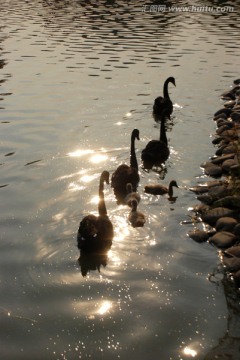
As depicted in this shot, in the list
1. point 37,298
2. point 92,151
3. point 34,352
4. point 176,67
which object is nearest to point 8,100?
point 92,151

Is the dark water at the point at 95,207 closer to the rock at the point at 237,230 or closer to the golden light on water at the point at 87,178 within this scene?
the golden light on water at the point at 87,178

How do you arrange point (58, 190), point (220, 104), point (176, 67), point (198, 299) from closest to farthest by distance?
point (198, 299), point (58, 190), point (220, 104), point (176, 67)

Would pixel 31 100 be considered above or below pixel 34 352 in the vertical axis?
below

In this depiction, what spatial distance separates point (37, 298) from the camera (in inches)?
392

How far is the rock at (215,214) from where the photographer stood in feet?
41.4

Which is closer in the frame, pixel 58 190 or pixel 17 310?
pixel 17 310

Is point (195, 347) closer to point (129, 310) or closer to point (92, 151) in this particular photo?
point (129, 310)

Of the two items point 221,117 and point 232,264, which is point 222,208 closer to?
point 232,264

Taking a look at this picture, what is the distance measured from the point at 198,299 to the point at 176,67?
22.4m

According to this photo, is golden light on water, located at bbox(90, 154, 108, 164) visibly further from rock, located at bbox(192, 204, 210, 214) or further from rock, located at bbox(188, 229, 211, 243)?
rock, located at bbox(188, 229, 211, 243)


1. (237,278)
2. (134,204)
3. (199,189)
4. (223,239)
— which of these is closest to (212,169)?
(199,189)

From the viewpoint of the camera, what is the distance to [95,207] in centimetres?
1370

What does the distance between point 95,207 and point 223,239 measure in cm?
360
